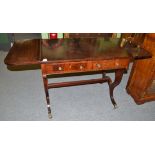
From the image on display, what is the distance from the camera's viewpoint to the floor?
2551mm

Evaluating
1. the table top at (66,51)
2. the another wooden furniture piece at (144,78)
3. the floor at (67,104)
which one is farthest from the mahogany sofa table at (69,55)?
the floor at (67,104)

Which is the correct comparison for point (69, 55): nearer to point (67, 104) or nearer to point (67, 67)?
point (67, 67)

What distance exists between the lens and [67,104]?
2.76 m

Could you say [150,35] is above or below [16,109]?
above

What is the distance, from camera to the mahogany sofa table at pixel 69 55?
1856 millimetres

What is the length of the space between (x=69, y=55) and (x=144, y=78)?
4.52ft

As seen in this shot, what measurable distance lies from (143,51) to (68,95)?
150cm

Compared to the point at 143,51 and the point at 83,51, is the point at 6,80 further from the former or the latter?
the point at 143,51

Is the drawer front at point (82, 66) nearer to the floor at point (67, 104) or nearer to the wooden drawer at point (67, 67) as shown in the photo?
the wooden drawer at point (67, 67)

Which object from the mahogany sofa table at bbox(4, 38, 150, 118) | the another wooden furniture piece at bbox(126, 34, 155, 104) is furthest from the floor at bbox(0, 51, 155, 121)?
the mahogany sofa table at bbox(4, 38, 150, 118)

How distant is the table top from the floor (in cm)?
107

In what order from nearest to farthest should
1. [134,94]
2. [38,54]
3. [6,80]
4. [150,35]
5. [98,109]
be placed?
[38,54] → [150,35] → [98,109] → [134,94] → [6,80]

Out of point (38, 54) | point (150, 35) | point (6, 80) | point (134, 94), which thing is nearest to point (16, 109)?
point (6, 80)

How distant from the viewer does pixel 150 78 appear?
8.09ft
